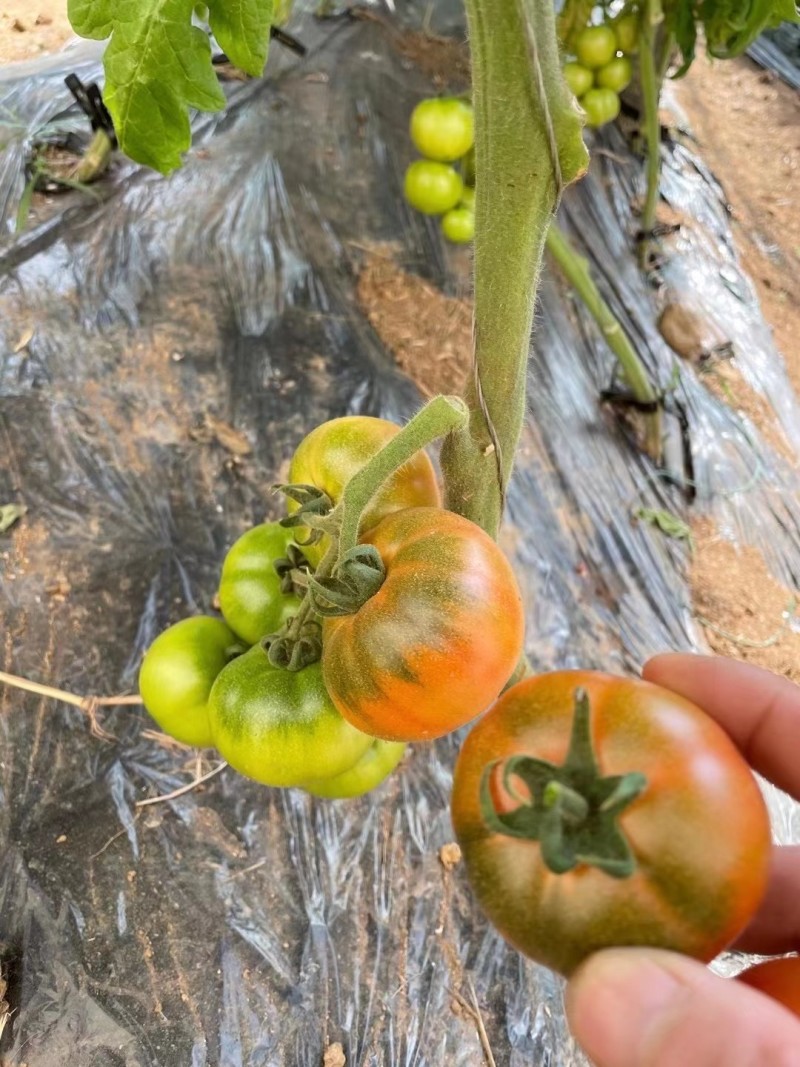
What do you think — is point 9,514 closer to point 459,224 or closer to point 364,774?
point 364,774

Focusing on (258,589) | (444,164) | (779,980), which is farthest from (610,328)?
(779,980)

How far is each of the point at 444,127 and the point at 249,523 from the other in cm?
147

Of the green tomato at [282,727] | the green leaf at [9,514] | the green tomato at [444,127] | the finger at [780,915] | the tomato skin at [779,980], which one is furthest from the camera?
the green tomato at [444,127]

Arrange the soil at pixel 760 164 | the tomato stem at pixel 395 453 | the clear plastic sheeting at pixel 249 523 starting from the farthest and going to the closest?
the soil at pixel 760 164 → the clear plastic sheeting at pixel 249 523 → the tomato stem at pixel 395 453

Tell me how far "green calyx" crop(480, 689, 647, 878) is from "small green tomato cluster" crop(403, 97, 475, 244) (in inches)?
81.2

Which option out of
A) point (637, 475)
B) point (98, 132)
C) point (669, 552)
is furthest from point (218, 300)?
point (669, 552)

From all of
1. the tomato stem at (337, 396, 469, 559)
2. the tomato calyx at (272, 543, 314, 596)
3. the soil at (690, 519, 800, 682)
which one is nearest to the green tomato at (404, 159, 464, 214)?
the soil at (690, 519, 800, 682)

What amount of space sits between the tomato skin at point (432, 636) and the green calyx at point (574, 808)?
0.14 m

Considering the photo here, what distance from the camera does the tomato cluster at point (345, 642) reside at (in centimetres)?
77

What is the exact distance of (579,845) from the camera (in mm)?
629

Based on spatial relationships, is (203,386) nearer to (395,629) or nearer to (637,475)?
(637,475)

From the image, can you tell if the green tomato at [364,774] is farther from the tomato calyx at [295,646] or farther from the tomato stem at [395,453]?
the tomato stem at [395,453]

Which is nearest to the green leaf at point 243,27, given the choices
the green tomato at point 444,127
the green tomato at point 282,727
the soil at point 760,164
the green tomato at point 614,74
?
the green tomato at point 282,727

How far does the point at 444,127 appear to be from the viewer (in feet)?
8.05
